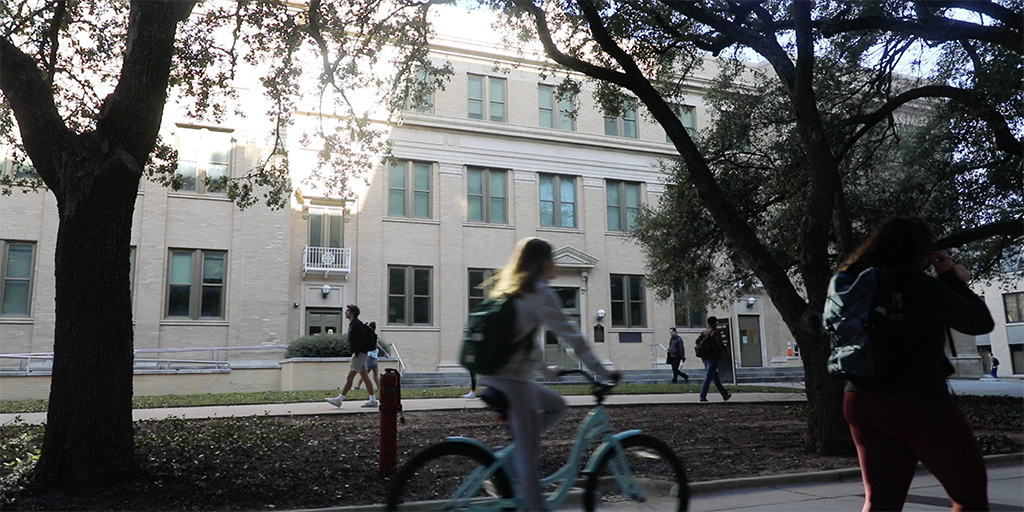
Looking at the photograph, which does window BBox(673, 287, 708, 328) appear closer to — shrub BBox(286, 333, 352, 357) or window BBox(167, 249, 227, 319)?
shrub BBox(286, 333, 352, 357)

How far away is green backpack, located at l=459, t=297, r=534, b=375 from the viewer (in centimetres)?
415

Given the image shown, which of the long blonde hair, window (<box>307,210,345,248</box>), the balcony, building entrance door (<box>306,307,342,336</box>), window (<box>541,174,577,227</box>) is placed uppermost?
window (<box>541,174,577,227</box>)

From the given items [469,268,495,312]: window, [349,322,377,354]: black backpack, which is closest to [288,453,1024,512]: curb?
[349,322,377,354]: black backpack

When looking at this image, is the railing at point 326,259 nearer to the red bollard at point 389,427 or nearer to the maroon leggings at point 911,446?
the red bollard at point 389,427

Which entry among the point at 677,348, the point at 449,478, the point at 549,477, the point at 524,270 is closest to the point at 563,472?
the point at 549,477

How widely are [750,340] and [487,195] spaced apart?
46.4ft

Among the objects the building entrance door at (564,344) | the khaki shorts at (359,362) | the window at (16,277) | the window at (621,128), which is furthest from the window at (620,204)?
the window at (16,277)

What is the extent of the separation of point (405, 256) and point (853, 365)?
26.5 metres

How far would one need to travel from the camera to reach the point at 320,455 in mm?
8062

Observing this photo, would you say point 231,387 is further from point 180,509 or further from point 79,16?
point 180,509

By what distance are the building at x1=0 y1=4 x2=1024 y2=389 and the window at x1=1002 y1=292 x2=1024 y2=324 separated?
18.1 meters

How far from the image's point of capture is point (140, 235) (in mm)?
25312

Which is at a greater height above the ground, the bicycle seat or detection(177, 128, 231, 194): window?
detection(177, 128, 231, 194): window

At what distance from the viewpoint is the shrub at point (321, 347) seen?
22.6 metres
